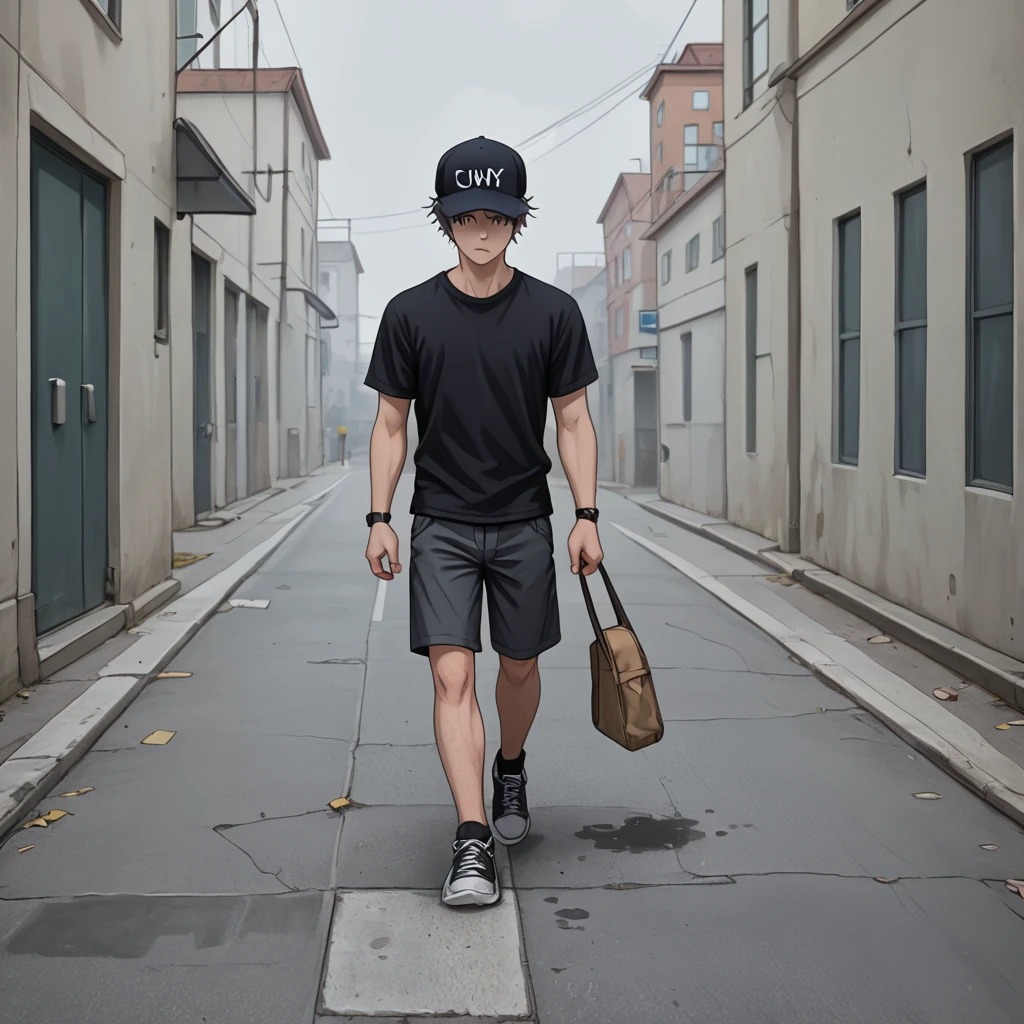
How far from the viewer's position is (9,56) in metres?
6.45

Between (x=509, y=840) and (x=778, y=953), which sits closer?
(x=778, y=953)

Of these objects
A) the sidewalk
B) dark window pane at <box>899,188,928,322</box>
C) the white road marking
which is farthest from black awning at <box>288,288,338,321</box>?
dark window pane at <box>899,188,928,322</box>

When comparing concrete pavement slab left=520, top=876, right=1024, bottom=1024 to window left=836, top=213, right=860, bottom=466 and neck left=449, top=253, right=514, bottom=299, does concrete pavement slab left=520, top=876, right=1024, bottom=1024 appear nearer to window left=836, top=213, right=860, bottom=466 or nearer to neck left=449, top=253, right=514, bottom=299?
neck left=449, top=253, right=514, bottom=299

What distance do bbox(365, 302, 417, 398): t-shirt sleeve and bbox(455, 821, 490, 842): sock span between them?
130 centimetres

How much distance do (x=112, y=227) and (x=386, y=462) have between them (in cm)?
521

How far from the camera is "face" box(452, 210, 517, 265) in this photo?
400 cm

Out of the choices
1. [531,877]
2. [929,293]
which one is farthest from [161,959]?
[929,293]

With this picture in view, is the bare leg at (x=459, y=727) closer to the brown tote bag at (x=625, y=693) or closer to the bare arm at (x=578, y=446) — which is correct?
the brown tote bag at (x=625, y=693)

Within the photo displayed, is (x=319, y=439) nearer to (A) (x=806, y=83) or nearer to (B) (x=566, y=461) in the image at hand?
(A) (x=806, y=83)

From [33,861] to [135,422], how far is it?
5241 millimetres

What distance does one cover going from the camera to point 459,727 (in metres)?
3.99

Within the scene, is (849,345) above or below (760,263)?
below

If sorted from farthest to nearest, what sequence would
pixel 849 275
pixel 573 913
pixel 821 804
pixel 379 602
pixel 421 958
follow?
pixel 849 275, pixel 379 602, pixel 821 804, pixel 573 913, pixel 421 958

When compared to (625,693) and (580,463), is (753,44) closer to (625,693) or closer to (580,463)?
(580,463)
